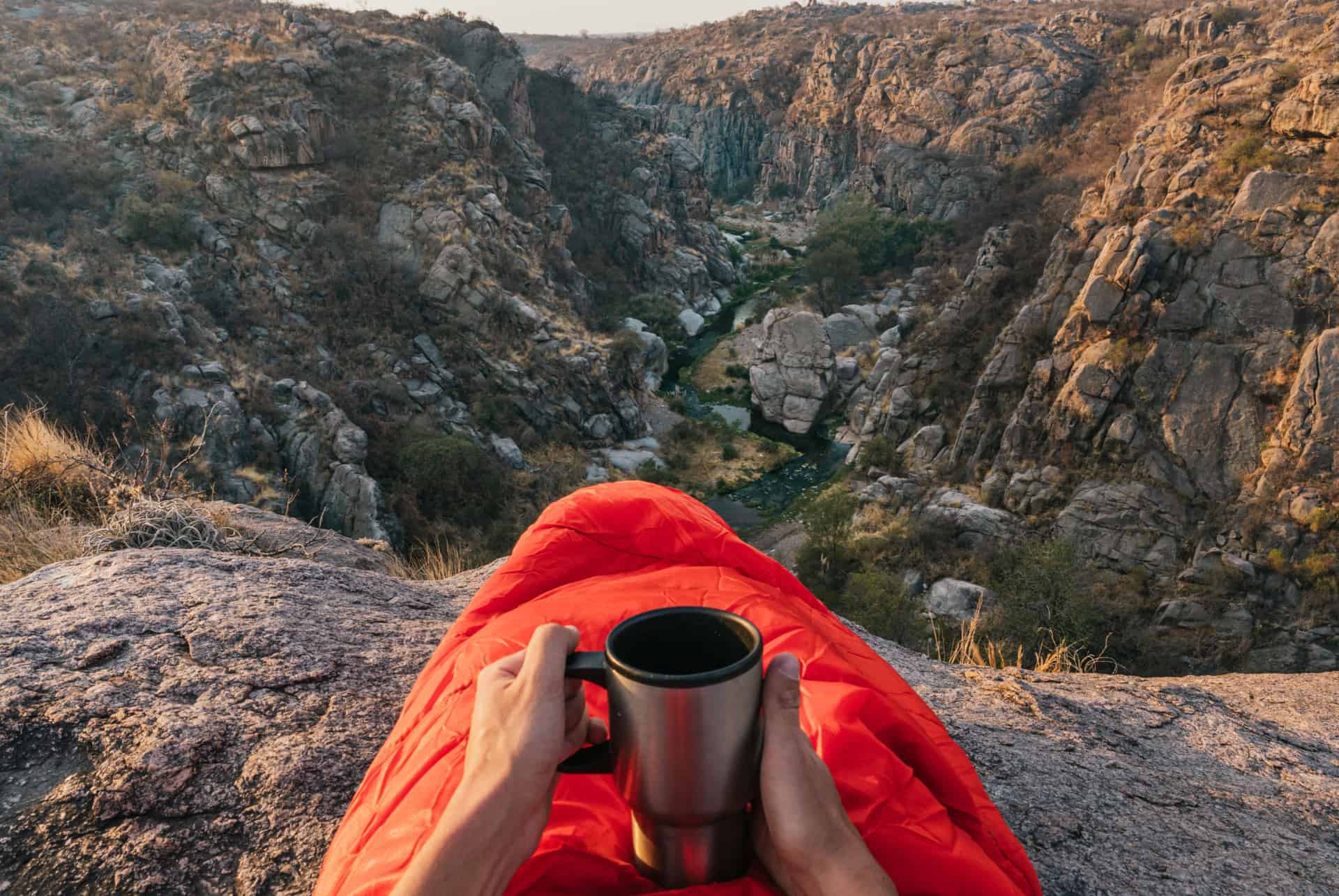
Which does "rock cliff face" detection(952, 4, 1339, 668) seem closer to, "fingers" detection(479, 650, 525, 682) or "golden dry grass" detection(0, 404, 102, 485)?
"fingers" detection(479, 650, 525, 682)


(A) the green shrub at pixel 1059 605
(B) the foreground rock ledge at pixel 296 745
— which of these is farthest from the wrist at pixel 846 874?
(A) the green shrub at pixel 1059 605

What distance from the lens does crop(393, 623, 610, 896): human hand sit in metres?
0.97

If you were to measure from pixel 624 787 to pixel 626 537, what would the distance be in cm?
130

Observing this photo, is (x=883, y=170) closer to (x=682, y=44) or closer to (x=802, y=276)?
(x=802, y=276)

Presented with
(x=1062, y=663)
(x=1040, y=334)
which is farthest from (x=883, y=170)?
(x=1062, y=663)

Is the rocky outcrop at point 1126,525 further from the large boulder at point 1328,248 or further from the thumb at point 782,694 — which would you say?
→ the thumb at point 782,694

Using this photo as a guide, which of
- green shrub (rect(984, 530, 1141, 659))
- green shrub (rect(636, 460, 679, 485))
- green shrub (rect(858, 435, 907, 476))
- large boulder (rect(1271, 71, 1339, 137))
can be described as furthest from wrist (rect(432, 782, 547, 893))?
green shrub (rect(858, 435, 907, 476))

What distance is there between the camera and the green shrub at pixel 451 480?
50.9 ft

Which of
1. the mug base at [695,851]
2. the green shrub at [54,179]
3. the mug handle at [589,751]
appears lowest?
the mug base at [695,851]

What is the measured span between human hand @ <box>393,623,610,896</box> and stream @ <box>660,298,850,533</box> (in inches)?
630

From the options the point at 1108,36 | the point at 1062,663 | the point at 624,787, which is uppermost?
the point at 1108,36

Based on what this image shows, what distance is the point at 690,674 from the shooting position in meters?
0.97

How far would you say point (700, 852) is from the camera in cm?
107

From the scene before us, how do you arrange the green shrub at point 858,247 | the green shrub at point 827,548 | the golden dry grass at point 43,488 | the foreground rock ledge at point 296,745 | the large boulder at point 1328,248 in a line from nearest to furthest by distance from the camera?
the foreground rock ledge at point 296,745, the golden dry grass at point 43,488, the large boulder at point 1328,248, the green shrub at point 827,548, the green shrub at point 858,247
